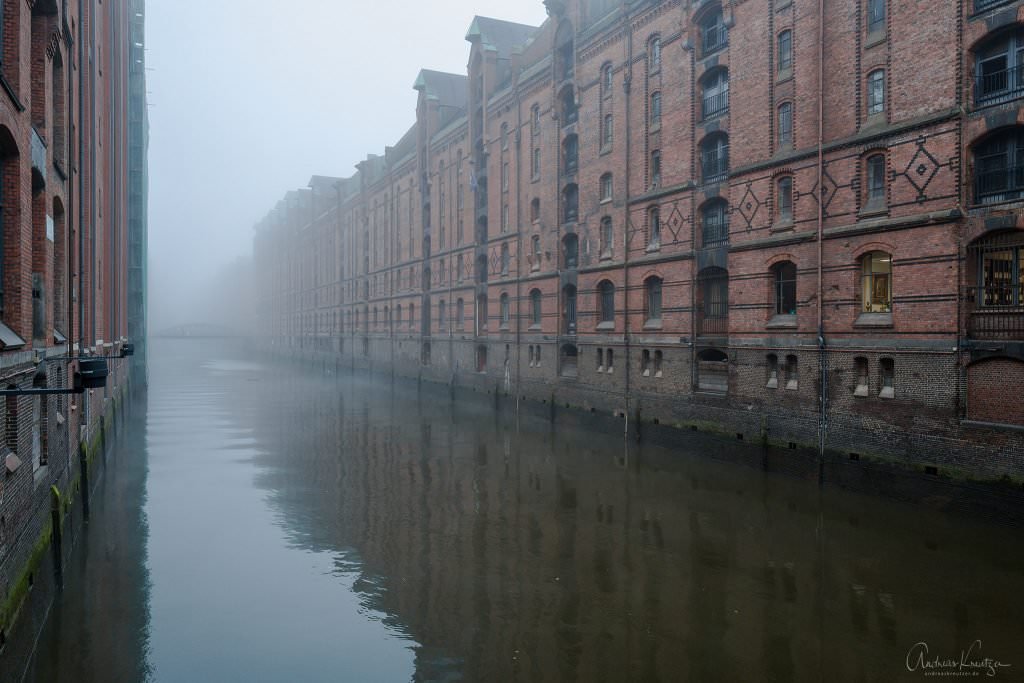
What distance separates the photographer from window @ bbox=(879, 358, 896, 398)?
1520 cm

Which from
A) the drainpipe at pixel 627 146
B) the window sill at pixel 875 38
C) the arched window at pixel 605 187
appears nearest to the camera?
the window sill at pixel 875 38

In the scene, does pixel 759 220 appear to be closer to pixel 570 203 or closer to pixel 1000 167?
pixel 1000 167

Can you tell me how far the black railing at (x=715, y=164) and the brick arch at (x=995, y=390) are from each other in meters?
9.00

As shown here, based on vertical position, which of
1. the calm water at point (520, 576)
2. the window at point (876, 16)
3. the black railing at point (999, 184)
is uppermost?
the window at point (876, 16)

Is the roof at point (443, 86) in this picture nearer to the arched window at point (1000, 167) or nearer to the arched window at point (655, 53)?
the arched window at point (655, 53)

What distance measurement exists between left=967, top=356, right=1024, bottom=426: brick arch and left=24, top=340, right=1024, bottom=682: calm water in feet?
6.16

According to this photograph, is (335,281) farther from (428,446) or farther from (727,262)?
(727,262)

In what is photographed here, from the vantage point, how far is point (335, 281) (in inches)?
2485

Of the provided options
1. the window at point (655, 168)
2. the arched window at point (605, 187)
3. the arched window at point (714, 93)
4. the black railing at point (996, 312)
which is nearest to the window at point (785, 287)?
the black railing at point (996, 312)

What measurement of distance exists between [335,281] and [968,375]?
55.0 metres

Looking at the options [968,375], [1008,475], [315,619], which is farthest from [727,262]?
[315,619]

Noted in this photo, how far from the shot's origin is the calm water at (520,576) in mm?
8211

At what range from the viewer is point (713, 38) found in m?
21.1

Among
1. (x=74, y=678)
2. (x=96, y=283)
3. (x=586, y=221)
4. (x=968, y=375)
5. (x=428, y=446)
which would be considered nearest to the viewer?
(x=74, y=678)
